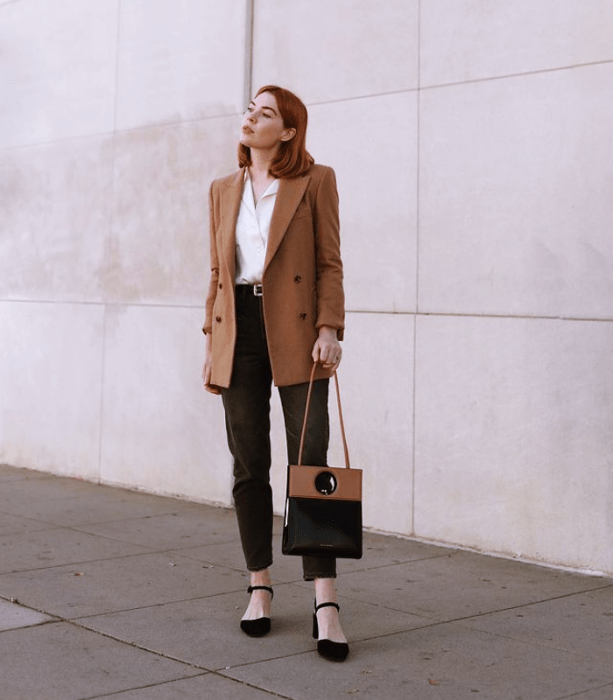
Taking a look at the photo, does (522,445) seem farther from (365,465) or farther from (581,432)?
(365,465)

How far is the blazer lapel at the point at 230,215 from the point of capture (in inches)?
179

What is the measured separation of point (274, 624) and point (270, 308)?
4.26ft

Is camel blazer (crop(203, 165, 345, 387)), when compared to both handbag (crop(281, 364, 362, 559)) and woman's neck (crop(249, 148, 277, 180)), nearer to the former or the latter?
woman's neck (crop(249, 148, 277, 180))

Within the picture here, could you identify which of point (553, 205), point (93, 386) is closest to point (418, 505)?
point (553, 205)

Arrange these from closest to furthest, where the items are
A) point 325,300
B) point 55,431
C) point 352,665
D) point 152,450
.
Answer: point 352,665, point 325,300, point 152,450, point 55,431

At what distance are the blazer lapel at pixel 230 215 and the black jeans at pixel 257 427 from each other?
13cm

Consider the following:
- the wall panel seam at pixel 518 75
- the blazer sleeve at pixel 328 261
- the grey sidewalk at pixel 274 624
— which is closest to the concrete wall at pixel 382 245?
the wall panel seam at pixel 518 75

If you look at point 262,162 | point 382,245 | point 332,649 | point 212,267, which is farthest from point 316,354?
point 382,245

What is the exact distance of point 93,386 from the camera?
8508 mm

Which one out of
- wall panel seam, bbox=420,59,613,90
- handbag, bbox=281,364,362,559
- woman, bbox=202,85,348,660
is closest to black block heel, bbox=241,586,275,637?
woman, bbox=202,85,348,660

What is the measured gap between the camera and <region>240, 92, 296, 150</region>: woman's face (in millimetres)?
4551

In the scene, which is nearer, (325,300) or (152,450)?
(325,300)

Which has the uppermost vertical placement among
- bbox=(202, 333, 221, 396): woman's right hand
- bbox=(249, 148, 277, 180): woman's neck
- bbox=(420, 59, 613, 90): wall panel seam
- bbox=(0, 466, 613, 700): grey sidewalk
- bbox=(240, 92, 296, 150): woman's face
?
bbox=(420, 59, 613, 90): wall panel seam

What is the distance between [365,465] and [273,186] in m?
2.50
